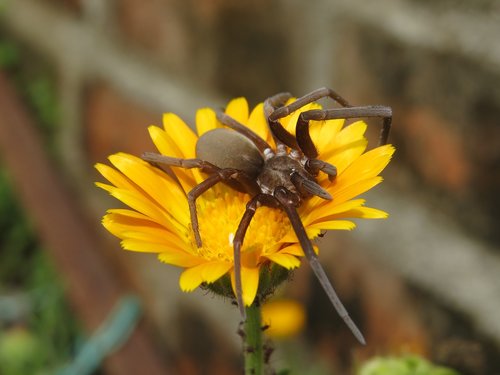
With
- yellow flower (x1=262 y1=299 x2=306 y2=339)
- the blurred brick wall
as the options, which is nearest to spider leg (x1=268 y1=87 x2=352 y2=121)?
the blurred brick wall

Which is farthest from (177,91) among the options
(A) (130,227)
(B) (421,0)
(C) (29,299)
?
(A) (130,227)

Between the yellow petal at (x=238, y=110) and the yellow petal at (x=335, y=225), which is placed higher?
the yellow petal at (x=238, y=110)

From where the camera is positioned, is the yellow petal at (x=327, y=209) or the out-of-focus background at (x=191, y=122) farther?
the out-of-focus background at (x=191, y=122)

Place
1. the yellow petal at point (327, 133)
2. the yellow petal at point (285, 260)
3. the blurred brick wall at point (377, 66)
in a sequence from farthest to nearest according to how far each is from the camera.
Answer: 1. the blurred brick wall at point (377, 66)
2. the yellow petal at point (327, 133)
3. the yellow petal at point (285, 260)

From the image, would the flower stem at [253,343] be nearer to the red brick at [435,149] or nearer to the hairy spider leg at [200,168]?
the hairy spider leg at [200,168]

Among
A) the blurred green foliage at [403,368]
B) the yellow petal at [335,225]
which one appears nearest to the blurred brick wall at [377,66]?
the blurred green foliage at [403,368]

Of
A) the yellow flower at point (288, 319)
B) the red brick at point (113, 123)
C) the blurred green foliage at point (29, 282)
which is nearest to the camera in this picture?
the yellow flower at point (288, 319)

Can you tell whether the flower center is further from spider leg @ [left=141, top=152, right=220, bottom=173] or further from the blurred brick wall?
the blurred brick wall
